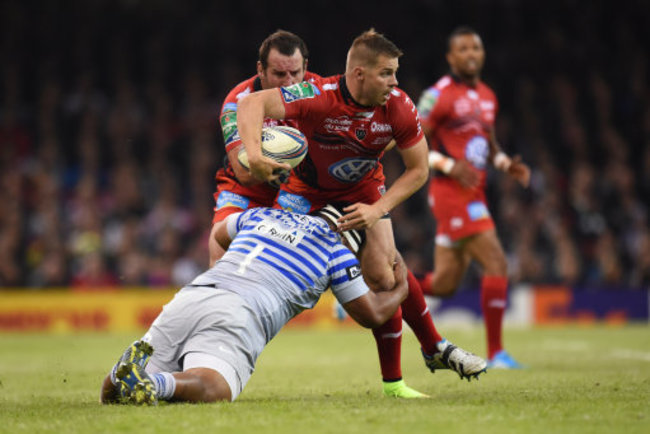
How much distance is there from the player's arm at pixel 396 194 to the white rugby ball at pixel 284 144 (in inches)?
16.8

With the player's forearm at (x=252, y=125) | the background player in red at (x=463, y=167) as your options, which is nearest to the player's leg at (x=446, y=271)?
the background player in red at (x=463, y=167)

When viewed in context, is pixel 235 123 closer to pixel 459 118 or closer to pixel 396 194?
pixel 396 194

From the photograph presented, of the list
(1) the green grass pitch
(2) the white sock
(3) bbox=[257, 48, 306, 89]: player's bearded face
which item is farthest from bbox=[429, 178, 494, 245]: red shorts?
(2) the white sock

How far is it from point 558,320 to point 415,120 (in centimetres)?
1098

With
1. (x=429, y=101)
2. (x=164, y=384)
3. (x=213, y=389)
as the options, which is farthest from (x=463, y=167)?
(x=164, y=384)

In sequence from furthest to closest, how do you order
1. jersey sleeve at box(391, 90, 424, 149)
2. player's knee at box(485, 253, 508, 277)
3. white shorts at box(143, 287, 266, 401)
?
player's knee at box(485, 253, 508, 277), jersey sleeve at box(391, 90, 424, 149), white shorts at box(143, 287, 266, 401)

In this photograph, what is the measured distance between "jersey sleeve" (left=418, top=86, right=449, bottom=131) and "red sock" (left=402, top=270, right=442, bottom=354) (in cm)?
287

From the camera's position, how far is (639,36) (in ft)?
67.7

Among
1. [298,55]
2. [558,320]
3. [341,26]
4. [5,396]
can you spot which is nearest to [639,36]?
[341,26]

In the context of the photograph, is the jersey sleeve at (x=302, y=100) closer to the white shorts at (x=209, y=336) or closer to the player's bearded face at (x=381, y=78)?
the player's bearded face at (x=381, y=78)

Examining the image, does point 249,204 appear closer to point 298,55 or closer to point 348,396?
point 298,55

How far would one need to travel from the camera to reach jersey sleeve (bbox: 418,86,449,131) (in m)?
8.40

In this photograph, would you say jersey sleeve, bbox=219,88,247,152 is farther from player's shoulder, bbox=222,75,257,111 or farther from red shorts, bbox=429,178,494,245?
red shorts, bbox=429,178,494,245

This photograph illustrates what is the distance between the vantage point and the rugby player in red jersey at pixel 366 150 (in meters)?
5.17
